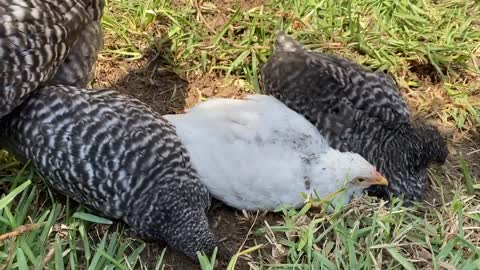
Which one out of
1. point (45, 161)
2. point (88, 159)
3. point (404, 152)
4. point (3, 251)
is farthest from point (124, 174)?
point (404, 152)

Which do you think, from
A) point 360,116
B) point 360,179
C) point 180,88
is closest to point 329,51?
point 360,116

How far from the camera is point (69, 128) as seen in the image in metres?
2.57

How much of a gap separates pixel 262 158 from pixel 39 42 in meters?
0.98

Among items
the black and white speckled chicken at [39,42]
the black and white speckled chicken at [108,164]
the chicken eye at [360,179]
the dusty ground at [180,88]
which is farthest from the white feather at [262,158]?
the black and white speckled chicken at [39,42]

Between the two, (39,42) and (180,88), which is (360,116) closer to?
(180,88)

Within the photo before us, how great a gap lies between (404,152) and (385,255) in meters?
0.56

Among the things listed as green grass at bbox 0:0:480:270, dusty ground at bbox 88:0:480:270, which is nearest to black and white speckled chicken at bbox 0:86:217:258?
green grass at bbox 0:0:480:270

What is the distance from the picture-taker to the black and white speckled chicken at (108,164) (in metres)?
2.56

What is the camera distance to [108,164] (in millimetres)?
2572

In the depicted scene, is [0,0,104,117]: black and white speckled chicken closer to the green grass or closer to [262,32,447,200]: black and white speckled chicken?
the green grass

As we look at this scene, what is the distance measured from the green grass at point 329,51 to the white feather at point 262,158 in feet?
0.38

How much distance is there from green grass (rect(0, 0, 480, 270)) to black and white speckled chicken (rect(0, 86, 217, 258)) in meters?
0.10

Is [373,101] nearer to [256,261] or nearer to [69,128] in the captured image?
[256,261]

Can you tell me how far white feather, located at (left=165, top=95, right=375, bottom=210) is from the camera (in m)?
2.75
